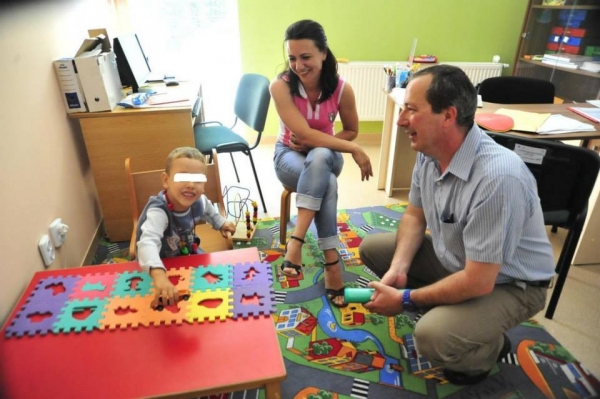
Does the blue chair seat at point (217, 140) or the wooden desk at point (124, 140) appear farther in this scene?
the blue chair seat at point (217, 140)

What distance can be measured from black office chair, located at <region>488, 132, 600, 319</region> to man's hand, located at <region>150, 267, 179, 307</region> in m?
1.35

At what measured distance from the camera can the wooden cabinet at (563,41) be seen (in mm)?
3016

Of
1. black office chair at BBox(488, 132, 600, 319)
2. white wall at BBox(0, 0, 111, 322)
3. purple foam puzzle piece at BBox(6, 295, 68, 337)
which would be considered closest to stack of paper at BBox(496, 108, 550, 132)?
black office chair at BBox(488, 132, 600, 319)

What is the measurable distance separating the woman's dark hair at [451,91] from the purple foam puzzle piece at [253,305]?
2.26 ft

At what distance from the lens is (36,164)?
1537mm

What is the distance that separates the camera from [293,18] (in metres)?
3.22

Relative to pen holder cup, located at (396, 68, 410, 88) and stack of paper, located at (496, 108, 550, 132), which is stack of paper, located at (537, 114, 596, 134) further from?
pen holder cup, located at (396, 68, 410, 88)

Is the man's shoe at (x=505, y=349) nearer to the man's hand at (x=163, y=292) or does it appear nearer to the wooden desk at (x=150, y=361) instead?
the wooden desk at (x=150, y=361)

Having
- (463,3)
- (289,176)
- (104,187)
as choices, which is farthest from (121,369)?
(463,3)

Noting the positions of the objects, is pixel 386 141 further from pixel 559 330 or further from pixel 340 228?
pixel 559 330

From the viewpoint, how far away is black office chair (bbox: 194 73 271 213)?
2.30 metres

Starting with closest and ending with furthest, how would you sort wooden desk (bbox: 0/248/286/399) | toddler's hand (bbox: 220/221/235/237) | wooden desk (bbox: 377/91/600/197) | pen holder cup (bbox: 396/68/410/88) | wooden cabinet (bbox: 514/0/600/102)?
wooden desk (bbox: 0/248/286/399)
toddler's hand (bbox: 220/221/235/237)
pen holder cup (bbox: 396/68/410/88)
wooden desk (bbox: 377/91/600/197)
wooden cabinet (bbox: 514/0/600/102)

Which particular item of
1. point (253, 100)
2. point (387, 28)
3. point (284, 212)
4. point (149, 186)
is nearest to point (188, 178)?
point (149, 186)

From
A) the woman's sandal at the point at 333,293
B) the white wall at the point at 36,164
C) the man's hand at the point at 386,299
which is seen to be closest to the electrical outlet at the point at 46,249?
the white wall at the point at 36,164
